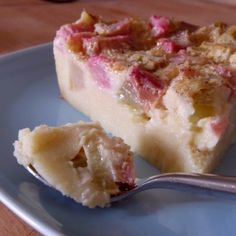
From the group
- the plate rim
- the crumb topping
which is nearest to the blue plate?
the plate rim

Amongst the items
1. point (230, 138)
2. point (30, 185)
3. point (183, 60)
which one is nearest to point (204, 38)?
point (183, 60)

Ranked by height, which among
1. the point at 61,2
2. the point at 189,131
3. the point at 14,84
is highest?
the point at 189,131

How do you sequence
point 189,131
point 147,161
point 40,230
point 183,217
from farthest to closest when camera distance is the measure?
1. point 147,161
2. point 189,131
3. point 183,217
4. point 40,230

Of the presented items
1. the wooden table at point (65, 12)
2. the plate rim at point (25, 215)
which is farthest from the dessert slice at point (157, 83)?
the wooden table at point (65, 12)

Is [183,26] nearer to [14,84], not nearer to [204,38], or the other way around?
[204,38]

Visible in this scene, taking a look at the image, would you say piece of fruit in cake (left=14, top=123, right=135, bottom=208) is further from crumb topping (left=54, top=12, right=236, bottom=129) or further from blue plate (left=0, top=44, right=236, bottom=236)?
crumb topping (left=54, top=12, right=236, bottom=129)

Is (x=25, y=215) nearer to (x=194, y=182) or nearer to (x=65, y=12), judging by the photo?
(x=194, y=182)

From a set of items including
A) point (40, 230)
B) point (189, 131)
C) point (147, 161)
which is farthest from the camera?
point (147, 161)

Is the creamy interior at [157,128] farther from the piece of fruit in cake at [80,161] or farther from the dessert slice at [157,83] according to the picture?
the piece of fruit in cake at [80,161]
